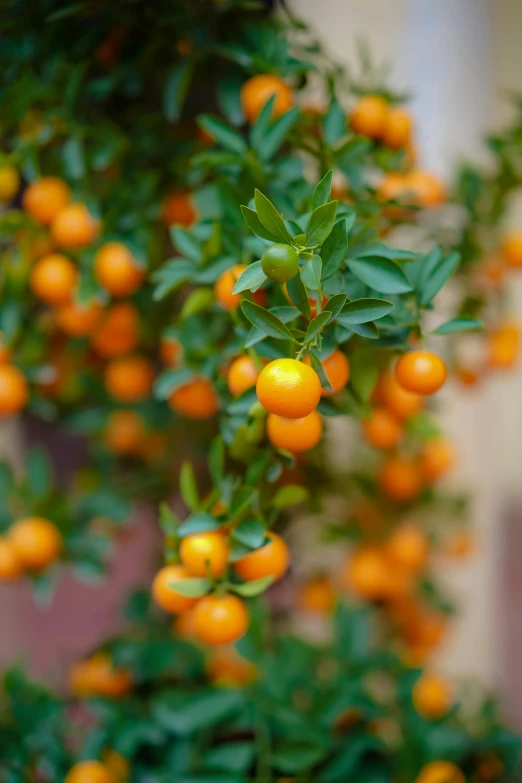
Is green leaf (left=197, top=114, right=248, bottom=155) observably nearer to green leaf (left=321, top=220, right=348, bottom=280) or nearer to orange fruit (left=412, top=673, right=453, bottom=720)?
green leaf (left=321, top=220, right=348, bottom=280)

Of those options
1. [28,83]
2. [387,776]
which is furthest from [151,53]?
[387,776]

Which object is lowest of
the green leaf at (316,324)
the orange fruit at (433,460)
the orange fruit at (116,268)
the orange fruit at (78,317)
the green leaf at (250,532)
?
the orange fruit at (433,460)

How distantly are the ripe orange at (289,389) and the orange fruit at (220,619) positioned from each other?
0.60 ft

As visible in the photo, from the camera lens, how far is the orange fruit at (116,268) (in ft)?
2.18

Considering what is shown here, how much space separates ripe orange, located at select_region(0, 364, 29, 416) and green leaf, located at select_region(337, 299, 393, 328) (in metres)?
0.40

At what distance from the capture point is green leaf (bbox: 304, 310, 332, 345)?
42 centimetres

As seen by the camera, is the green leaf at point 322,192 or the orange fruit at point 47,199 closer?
the green leaf at point 322,192

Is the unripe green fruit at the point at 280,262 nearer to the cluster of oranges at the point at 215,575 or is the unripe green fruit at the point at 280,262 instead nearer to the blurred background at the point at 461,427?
the cluster of oranges at the point at 215,575

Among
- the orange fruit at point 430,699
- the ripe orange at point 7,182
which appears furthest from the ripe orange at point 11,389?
the orange fruit at point 430,699

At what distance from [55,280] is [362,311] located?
0.34 meters

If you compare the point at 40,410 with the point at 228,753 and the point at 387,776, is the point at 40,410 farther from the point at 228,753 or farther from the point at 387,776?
the point at 387,776

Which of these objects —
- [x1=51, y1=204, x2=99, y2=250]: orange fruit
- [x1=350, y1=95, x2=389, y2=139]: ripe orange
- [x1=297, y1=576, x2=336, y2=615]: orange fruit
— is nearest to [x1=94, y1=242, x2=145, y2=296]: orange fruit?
[x1=51, y1=204, x2=99, y2=250]: orange fruit

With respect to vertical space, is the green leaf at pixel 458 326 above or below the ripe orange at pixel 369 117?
below

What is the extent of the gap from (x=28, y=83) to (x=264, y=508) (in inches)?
16.8
